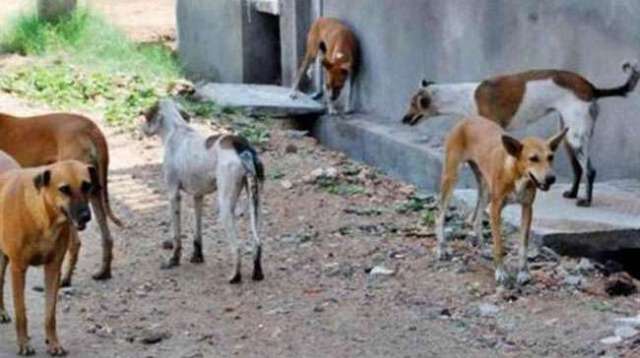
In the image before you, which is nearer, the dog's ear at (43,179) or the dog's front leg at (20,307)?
the dog's ear at (43,179)

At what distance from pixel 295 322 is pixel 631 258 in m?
2.41

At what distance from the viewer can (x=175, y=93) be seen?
1579cm

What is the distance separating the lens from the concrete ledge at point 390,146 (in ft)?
39.6

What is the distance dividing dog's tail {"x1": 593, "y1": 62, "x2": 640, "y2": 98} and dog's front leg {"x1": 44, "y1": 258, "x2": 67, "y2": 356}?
4.10m

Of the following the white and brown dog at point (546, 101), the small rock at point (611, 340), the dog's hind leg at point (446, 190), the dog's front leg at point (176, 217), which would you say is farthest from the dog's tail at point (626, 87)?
the dog's front leg at point (176, 217)

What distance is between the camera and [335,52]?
1445 centimetres

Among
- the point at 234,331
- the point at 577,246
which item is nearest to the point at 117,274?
the point at 234,331

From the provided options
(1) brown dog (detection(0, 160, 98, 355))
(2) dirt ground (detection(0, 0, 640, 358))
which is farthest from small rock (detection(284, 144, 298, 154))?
(1) brown dog (detection(0, 160, 98, 355))

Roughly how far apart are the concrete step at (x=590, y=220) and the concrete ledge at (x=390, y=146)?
6.34 feet

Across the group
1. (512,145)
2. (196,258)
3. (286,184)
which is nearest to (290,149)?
(286,184)

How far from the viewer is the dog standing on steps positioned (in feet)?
28.6

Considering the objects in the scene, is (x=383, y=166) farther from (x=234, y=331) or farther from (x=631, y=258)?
(x=234, y=331)

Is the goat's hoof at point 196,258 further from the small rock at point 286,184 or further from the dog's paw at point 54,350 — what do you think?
the small rock at point 286,184

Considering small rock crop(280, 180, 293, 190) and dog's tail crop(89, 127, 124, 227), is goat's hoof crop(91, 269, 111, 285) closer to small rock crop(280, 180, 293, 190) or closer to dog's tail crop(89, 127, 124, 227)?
dog's tail crop(89, 127, 124, 227)
